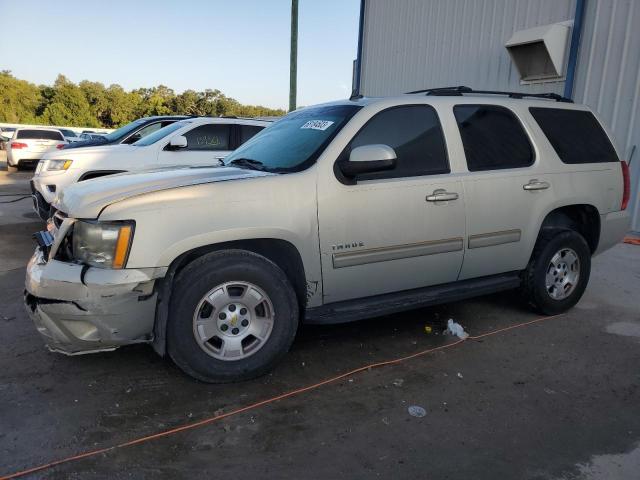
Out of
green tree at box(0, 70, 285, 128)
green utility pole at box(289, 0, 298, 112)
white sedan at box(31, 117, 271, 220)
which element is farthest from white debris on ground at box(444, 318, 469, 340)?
green tree at box(0, 70, 285, 128)

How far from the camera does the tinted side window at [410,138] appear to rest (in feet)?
11.8

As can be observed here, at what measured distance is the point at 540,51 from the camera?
8.70m

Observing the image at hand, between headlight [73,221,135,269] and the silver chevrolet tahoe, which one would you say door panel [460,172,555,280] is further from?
headlight [73,221,135,269]

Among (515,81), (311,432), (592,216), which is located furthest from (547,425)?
(515,81)

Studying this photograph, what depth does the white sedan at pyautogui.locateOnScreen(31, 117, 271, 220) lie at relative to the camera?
23.6 feet

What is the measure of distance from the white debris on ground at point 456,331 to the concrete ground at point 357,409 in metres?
0.14

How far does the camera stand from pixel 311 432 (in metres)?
2.70

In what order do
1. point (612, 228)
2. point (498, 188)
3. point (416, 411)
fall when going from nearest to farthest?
point (416, 411)
point (498, 188)
point (612, 228)

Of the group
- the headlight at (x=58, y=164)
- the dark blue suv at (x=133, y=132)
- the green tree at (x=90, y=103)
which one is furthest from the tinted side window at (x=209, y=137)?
the green tree at (x=90, y=103)

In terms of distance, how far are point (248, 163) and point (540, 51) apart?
7.04 m

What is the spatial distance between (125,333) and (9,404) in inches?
30.4

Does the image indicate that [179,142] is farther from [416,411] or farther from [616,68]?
[616,68]

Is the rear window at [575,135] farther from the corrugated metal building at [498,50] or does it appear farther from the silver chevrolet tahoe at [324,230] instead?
the corrugated metal building at [498,50]

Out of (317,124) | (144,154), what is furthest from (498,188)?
(144,154)
